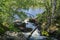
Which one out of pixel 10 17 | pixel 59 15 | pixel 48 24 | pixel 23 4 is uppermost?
pixel 59 15

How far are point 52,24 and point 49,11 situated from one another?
199 centimetres

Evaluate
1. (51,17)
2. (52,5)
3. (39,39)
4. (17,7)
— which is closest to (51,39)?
(39,39)

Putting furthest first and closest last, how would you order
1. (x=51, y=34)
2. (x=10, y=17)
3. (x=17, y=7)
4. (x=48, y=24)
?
1. (x=48, y=24)
2. (x=51, y=34)
3. (x=17, y=7)
4. (x=10, y=17)

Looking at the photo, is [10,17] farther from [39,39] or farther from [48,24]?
[48,24]

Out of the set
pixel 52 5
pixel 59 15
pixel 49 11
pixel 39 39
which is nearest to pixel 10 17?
pixel 39 39

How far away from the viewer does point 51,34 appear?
696 inches

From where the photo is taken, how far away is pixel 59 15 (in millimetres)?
20016

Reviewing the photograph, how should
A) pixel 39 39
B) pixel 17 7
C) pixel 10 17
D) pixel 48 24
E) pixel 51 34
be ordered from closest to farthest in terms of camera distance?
pixel 10 17
pixel 17 7
pixel 39 39
pixel 51 34
pixel 48 24

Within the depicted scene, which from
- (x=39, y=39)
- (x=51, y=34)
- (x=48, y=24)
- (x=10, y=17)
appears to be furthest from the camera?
(x=48, y=24)

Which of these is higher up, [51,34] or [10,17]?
[51,34]

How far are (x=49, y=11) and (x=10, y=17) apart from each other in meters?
9.82

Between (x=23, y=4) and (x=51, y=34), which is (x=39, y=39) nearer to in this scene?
(x=51, y=34)

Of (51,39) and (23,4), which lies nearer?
(23,4)

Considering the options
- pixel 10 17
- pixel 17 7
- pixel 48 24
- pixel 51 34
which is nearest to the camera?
pixel 10 17
